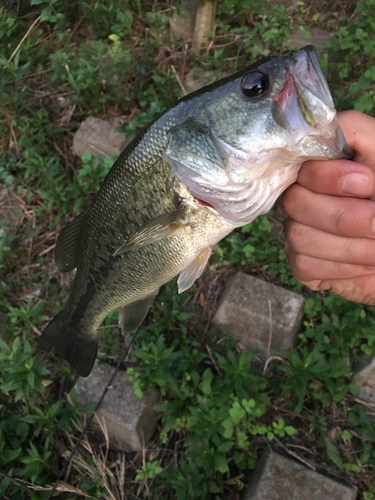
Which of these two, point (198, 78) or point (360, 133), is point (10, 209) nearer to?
point (198, 78)

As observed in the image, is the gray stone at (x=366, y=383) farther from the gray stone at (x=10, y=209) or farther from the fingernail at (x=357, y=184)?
the gray stone at (x=10, y=209)

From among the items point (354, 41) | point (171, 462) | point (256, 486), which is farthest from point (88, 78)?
point (256, 486)

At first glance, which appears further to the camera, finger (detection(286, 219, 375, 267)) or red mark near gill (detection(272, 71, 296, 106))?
finger (detection(286, 219, 375, 267))

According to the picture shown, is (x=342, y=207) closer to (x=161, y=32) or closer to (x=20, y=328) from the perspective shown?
(x=20, y=328)

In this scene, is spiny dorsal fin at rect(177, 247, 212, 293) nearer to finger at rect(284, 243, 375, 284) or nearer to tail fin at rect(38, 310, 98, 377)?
finger at rect(284, 243, 375, 284)

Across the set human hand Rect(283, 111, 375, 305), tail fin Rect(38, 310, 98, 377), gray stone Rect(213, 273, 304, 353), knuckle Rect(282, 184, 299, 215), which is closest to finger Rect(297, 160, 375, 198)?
human hand Rect(283, 111, 375, 305)

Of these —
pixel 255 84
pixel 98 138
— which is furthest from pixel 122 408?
pixel 98 138
